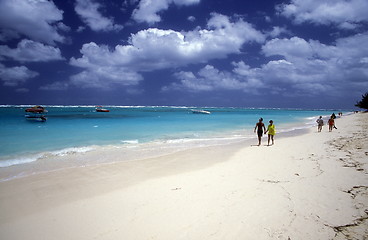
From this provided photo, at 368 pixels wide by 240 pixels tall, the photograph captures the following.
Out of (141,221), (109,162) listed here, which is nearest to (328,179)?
(141,221)

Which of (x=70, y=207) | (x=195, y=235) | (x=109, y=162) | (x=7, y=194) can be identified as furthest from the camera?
(x=109, y=162)

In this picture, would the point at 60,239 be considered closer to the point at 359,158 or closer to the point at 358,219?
A: the point at 358,219

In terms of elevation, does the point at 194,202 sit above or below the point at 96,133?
below

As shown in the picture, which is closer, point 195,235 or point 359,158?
point 195,235

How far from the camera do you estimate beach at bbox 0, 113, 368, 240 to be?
3.90 m

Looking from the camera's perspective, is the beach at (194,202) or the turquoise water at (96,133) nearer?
the beach at (194,202)

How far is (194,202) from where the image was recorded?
504 cm

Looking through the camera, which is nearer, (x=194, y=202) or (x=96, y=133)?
(x=194, y=202)

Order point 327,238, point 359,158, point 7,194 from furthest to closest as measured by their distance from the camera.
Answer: point 359,158, point 7,194, point 327,238

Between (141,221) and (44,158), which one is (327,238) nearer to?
(141,221)

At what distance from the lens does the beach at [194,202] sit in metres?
3.90

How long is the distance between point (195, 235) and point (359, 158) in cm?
850

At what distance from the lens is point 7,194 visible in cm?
597

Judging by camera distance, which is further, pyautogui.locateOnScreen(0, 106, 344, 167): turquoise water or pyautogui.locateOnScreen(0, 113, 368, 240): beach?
pyautogui.locateOnScreen(0, 106, 344, 167): turquoise water
